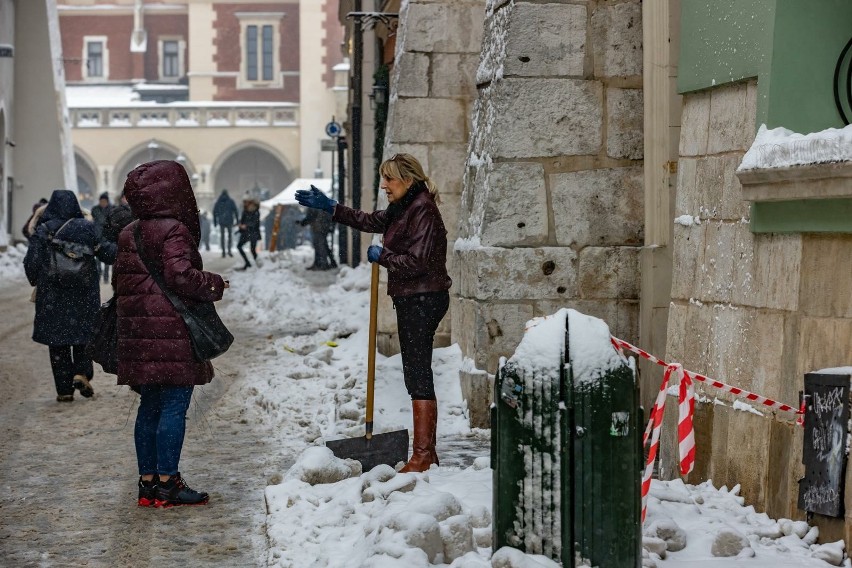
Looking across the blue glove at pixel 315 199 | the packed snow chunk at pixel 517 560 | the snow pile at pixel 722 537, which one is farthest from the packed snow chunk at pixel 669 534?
the blue glove at pixel 315 199

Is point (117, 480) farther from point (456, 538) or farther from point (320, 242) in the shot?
point (320, 242)

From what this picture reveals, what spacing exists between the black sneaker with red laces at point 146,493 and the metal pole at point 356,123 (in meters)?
14.9

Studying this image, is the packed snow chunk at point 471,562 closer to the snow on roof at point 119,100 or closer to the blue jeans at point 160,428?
the blue jeans at point 160,428

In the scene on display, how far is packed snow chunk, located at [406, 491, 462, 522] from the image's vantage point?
488 cm

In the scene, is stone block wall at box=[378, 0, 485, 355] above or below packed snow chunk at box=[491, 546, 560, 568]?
above

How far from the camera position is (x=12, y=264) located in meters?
26.9

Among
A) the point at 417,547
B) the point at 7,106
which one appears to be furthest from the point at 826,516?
the point at 7,106

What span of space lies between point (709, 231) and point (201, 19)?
2184 inches

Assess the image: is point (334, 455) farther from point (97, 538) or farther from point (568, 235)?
point (568, 235)

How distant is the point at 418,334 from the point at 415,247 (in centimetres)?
45

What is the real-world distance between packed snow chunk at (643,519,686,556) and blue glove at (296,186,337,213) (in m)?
2.91

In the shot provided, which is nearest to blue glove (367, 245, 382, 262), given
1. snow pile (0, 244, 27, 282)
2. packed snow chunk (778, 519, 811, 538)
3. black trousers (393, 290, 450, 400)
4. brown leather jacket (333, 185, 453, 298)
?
brown leather jacket (333, 185, 453, 298)

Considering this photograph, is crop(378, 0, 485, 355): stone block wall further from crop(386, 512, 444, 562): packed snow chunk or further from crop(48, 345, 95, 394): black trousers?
crop(386, 512, 444, 562): packed snow chunk

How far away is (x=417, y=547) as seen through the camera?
4.63 m
